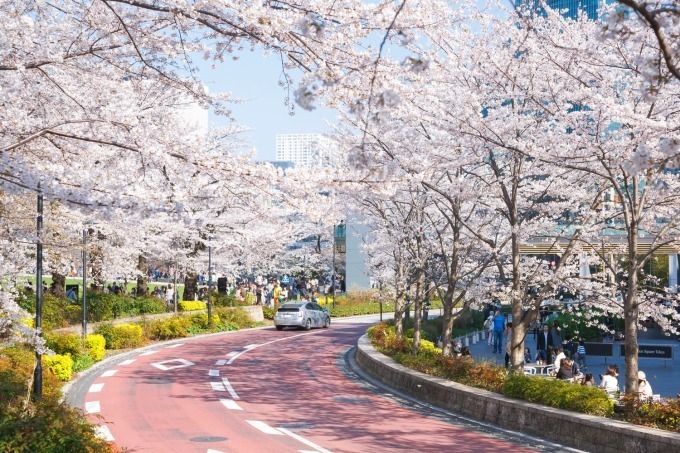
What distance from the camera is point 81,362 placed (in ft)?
75.8

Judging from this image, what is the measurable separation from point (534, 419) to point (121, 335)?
63.0 ft

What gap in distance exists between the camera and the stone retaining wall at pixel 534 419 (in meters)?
11.4

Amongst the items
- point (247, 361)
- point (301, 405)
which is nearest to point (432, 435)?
point (301, 405)

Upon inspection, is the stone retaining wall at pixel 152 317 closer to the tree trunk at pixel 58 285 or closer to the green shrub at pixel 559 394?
the tree trunk at pixel 58 285

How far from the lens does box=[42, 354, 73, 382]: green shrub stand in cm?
2012

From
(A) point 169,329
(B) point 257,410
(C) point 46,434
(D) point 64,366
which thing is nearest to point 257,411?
(B) point 257,410

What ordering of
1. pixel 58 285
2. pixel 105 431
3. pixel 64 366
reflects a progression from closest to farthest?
pixel 105 431 < pixel 64 366 < pixel 58 285

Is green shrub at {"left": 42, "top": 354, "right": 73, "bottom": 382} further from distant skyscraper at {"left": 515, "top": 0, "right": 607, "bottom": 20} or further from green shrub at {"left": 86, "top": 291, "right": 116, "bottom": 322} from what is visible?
distant skyscraper at {"left": 515, "top": 0, "right": 607, "bottom": 20}

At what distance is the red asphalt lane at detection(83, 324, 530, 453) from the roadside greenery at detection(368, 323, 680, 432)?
4.81 ft

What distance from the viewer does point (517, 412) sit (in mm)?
14594

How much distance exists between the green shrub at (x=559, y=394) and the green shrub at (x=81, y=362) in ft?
42.3

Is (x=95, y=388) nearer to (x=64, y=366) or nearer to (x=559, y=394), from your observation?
(x=64, y=366)

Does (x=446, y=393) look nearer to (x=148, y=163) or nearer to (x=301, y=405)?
(x=301, y=405)

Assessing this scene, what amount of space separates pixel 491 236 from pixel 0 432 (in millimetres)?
21288
